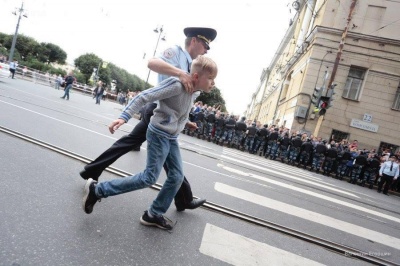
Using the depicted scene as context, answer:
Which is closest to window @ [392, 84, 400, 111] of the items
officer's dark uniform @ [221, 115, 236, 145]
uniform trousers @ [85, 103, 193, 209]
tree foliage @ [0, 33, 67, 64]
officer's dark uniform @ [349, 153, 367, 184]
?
officer's dark uniform @ [349, 153, 367, 184]

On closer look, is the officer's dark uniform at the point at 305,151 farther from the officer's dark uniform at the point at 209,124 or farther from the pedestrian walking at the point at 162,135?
the pedestrian walking at the point at 162,135

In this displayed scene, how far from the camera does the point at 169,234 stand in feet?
9.24

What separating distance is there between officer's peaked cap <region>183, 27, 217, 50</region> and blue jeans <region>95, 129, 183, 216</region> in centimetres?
111

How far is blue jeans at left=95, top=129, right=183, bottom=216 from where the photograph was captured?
2.69m

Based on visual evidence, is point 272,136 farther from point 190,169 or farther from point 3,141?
point 3,141

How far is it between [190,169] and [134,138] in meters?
2.90

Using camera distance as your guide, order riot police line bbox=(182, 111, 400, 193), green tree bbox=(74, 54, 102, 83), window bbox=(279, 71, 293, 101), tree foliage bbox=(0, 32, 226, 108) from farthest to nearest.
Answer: green tree bbox=(74, 54, 102, 83)
tree foliage bbox=(0, 32, 226, 108)
window bbox=(279, 71, 293, 101)
riot police line bbox=(182, 111, 400, 193)

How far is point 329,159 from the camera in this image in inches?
547

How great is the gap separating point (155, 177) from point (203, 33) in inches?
60.8

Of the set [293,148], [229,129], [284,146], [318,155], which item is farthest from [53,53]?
[318,155]

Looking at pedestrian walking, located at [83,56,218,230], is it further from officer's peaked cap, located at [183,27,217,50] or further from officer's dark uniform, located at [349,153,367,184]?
officer's dark uniform, located at [349,153,367,184]

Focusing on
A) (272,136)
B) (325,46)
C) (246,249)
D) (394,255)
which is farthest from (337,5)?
(246,249)

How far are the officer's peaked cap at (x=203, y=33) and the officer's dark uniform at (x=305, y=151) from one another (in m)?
12.1

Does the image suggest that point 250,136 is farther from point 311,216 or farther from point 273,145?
point 311,216
